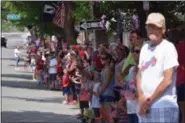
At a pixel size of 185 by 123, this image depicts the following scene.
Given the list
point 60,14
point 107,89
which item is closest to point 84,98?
point 107,89

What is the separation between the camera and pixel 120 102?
13352mm

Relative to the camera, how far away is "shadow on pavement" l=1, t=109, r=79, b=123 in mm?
17759

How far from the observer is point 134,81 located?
11.7m

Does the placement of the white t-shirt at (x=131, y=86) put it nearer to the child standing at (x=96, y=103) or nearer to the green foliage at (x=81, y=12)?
the child standing at (x=96, y=103)

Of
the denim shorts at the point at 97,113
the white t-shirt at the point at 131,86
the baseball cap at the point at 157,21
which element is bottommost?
the denim shorts at the point at 97,113

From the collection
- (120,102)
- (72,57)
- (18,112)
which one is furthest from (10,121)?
(72,57)

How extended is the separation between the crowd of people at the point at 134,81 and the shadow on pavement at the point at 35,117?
2.62 feet

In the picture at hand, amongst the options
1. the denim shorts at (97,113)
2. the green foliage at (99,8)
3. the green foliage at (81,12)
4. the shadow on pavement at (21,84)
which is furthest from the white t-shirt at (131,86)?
the shadow on pavement at (21,84)

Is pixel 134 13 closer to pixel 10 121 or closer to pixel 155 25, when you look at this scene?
pixel 10 121

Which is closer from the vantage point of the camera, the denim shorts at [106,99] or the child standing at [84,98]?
the denim shorts at [106,99]

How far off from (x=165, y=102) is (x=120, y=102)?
5.59 m

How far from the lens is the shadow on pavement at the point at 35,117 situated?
17.8 metres

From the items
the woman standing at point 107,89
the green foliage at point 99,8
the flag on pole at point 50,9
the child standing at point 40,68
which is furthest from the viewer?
the child standing at point 40,68

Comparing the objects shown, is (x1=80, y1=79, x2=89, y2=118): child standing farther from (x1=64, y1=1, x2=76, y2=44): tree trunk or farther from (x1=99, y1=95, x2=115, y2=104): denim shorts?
(x1=64, y1=1, x2=76, y2=44): tree trunk
